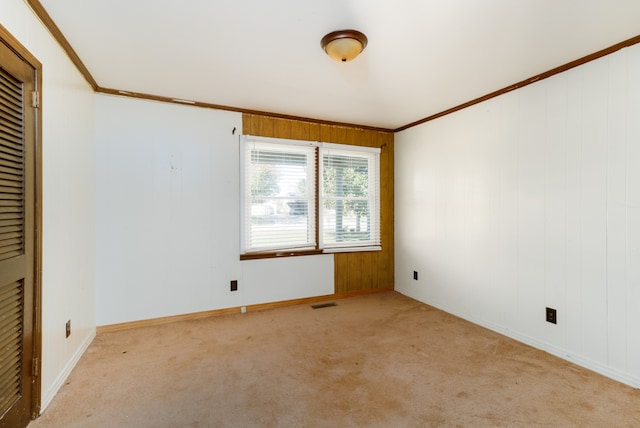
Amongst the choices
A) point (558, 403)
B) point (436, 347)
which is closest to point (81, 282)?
point (436, 347)

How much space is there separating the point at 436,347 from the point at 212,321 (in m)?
2.21

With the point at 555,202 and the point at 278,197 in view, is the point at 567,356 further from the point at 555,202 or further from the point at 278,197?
the point at 278,197

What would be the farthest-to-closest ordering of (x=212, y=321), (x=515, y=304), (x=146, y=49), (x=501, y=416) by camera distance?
1. (x=212, y=321)
2. (x=515, y=304)
3. (x=146, y=49)
4. (x=501, y=416)

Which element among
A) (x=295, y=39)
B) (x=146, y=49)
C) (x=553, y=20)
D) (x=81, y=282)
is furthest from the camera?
(x=81, y=282)

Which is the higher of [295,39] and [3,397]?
[295,39]

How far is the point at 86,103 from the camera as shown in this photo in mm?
2643

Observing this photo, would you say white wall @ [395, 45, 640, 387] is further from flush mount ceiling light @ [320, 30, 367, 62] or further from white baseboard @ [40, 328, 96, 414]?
white baseboard @ [40, 328, 96, 414]

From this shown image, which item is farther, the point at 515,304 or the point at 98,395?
the point at 515,304

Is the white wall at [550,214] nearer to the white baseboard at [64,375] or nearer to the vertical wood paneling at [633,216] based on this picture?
the vertical wood paneling at [633,216]

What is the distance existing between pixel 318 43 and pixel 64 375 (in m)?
2.89

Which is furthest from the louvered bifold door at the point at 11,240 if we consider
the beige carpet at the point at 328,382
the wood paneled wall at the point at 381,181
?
the wood paneled wall at the point at 381,181

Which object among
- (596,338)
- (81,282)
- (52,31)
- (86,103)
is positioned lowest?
(596,338)

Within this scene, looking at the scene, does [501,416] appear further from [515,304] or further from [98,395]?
[98,395]

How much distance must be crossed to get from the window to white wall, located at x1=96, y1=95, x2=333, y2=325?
19 cm
